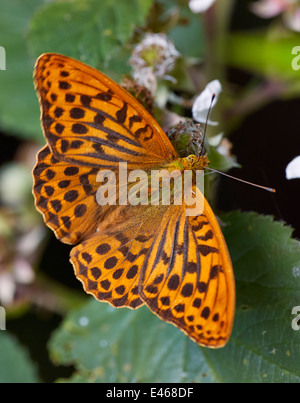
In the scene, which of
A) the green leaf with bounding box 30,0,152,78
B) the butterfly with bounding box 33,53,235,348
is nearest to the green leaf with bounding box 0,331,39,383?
the butterfly with bounding box 33,53,235,348

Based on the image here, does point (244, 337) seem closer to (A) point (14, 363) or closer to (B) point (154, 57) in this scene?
(B) point (154, 57)

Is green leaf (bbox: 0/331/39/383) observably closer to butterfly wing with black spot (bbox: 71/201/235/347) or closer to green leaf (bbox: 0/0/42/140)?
green leaf (bbox: 0/0/42/140)

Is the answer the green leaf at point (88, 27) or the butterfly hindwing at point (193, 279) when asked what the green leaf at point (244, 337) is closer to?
the butterfly hindwing at point (193, 279)

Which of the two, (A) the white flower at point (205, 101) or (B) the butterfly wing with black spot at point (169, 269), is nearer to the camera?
(B) the butterfly wing with black spot at point (169, 269)

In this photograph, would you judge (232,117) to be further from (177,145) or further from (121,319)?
(121,319)

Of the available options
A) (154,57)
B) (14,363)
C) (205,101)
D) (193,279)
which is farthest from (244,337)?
(14,363)

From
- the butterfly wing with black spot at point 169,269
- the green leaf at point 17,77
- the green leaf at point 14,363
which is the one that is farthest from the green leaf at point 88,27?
the green leaf at point 14,363
